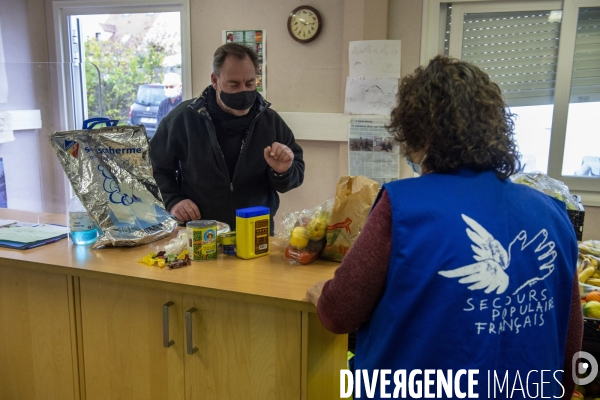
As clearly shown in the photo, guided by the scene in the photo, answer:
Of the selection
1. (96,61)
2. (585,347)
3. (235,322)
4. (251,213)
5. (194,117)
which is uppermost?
(96,61)

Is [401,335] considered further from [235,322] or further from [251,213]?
[251,213]

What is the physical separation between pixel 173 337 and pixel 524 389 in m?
0.91

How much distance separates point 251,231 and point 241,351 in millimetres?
363

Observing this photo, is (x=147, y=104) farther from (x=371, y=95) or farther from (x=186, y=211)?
(x=186, y=211)

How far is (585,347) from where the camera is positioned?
4.90ft

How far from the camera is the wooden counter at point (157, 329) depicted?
1.34 metres

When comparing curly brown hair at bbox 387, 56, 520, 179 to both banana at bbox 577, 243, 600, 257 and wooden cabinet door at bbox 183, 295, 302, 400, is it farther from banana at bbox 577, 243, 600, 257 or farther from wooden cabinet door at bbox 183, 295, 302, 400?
banana at bbox 577, 243, 600, 257

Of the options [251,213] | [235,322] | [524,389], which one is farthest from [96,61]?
[524,389]

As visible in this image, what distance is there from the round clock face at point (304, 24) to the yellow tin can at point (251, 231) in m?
2.04

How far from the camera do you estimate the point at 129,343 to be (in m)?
1.51

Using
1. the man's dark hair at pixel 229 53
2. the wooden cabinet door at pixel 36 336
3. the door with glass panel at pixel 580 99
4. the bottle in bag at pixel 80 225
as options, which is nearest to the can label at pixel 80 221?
the bottle in bag at pixel 80 225

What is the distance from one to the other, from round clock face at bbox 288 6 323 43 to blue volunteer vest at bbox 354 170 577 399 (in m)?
2.55

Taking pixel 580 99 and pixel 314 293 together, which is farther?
pixel 580 99

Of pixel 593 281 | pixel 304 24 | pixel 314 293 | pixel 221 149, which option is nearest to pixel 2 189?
pixel 221 149
